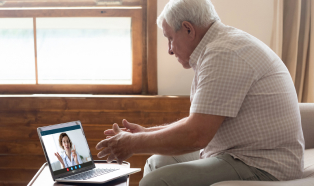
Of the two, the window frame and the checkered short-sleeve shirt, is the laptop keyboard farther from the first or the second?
→ the window frame

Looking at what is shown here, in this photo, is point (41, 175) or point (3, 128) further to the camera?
point (3, 128)

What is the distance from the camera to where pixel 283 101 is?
977mm

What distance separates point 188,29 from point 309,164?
28.4 inches

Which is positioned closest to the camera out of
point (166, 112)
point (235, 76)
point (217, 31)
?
point (235, 76)

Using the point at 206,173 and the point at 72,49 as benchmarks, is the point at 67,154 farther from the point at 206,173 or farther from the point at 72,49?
the point at 72,49

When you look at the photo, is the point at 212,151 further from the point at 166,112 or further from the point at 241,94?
the point at 166,112

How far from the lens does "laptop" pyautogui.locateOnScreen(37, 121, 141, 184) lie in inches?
42.1

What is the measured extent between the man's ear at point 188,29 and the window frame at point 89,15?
103 centimetres

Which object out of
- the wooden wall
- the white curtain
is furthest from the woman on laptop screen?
the white curtain

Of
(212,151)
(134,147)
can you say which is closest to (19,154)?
(134,147)

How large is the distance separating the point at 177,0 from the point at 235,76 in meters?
0.39

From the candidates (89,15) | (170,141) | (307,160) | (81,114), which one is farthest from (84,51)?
(307,160)

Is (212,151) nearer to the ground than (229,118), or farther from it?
nearer to the ground

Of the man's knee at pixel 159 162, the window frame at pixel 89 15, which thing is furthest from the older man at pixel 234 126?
the window frame at pixel 89 15
